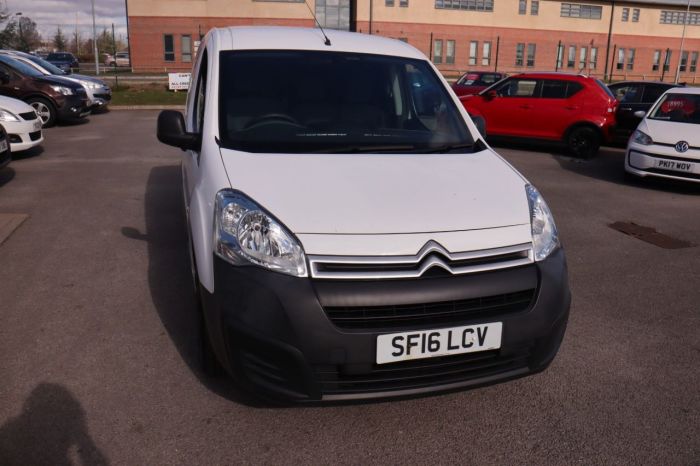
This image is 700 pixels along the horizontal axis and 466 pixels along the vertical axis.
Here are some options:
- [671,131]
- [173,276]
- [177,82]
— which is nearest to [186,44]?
[177,82]

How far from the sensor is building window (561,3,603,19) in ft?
182

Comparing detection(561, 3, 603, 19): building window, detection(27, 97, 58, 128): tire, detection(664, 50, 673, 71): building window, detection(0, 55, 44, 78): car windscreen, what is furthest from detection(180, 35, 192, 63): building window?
detection(664, 50, 673, 71): building window

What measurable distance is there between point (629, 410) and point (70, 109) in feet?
47.7

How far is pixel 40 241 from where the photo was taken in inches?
225

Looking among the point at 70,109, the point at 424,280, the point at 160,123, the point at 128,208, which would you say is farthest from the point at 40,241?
the point at 70,109

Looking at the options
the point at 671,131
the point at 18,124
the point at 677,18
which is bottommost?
the point at 18,124

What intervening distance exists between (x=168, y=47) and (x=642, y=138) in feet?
156

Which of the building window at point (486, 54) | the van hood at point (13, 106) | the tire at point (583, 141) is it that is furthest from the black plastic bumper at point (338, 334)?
the building window at point (486, 54)

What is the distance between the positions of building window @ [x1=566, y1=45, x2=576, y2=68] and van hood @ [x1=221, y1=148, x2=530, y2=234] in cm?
5902

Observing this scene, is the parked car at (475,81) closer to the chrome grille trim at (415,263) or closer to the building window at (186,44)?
the chrome grille trim at (415,263)

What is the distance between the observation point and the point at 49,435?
9.04 ft

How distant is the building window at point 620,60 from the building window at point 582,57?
11.6ft

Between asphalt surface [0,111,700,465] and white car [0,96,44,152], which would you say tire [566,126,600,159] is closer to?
asphalt surface [0,111,700,465]

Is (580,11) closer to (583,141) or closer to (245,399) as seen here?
(583,141)
